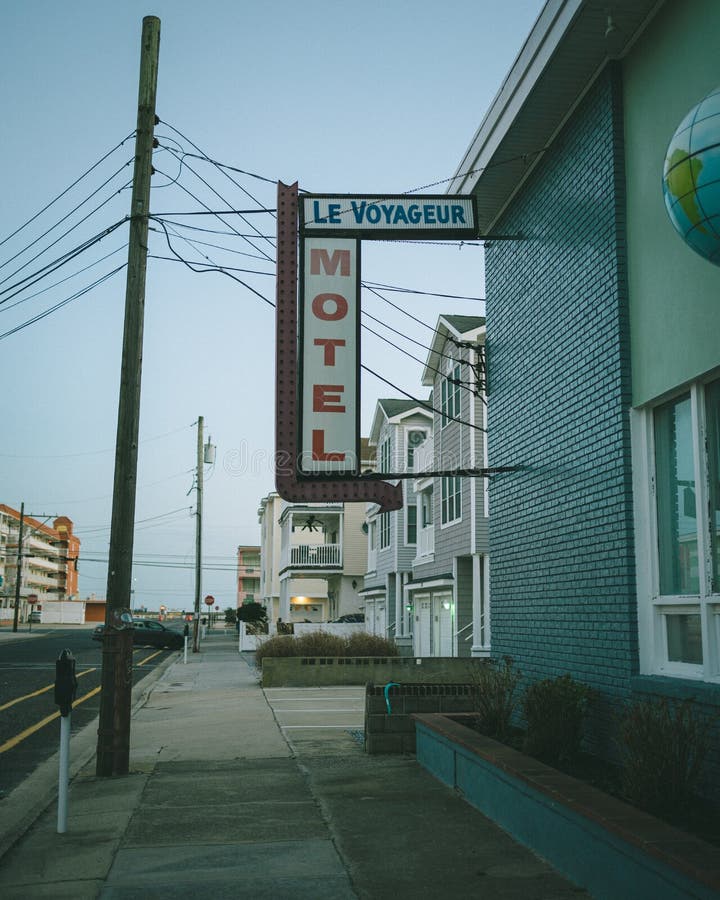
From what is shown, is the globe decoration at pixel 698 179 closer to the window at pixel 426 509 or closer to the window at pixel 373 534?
the window at pixel 426 509

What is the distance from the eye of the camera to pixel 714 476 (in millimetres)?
7133

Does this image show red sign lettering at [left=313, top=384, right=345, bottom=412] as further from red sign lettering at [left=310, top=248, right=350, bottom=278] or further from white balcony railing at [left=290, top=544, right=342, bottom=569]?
white balcony railing at [left=290, top=544, right=342, bottom=569]

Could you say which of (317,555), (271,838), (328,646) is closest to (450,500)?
(328,646)

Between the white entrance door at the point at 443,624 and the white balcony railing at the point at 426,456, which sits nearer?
the white entrance door at the point at 443,624

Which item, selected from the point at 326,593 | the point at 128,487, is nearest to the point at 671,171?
the point at 128,487

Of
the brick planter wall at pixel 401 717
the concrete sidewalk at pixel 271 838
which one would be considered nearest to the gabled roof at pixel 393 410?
the brick planter wall at pixel 401 717

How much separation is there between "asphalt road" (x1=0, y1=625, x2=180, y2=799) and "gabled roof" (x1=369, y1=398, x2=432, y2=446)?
1230cm

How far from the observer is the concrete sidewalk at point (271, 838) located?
5.75 metres

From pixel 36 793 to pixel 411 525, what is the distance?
2493 centimetres

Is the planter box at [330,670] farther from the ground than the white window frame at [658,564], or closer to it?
closer to it

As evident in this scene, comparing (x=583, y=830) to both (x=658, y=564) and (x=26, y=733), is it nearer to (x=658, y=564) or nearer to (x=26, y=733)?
(x=658, y=564)

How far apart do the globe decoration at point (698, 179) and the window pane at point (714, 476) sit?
2.50 meters

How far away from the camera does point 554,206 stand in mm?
10242

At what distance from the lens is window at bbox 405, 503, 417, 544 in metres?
33.0
